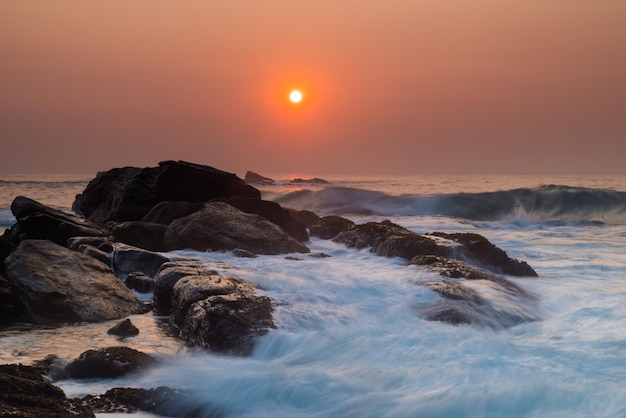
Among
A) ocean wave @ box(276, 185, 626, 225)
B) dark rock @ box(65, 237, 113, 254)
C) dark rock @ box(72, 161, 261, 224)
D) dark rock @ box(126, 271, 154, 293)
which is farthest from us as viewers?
ocean wave @ box(276, 185, 626, 225)

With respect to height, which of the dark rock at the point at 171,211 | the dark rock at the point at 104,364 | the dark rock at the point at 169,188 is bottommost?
the dark rock at the point at 104,364

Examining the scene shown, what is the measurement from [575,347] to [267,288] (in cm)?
433

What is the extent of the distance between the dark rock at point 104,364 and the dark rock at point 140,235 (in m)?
7.50

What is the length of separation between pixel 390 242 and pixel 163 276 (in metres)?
5.78

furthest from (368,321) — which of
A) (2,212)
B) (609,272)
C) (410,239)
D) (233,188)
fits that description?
(2,212)

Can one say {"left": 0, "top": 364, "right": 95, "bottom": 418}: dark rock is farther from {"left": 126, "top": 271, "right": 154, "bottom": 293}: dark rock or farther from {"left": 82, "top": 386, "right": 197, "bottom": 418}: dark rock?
{"left": 126, "top": 271, "right": 154, "bottom": 293}: dark rock

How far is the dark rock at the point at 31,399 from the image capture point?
14.1ft

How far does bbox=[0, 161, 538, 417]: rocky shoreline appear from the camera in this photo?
19.5 ft

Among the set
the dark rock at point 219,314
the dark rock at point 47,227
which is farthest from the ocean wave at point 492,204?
the dark rock at point 219,314

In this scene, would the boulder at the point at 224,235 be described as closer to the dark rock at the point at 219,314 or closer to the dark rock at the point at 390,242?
the dark rock at the point at 390,242

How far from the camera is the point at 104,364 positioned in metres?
6.05

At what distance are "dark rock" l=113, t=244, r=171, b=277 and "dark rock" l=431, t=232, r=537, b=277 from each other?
6.19m

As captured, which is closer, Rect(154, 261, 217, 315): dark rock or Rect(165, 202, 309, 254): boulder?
Rect(154, 261, 217, 315): dark rock

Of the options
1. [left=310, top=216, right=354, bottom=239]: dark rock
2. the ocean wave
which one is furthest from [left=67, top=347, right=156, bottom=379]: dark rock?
the ocean wave
